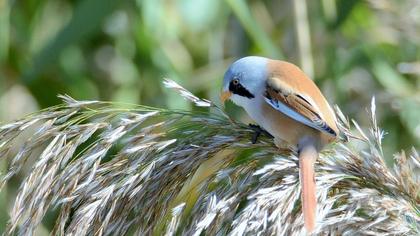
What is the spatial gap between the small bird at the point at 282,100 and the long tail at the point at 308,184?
0.43ft

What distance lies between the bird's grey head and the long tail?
13.9 inches

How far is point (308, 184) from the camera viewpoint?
79.2 inches

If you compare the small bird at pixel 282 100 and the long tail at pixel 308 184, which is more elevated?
the small bird at pixel 282 100

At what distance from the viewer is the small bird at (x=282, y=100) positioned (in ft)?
7.82

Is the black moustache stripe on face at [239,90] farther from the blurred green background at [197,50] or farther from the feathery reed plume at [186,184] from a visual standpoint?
the blurred green background at [197,50]

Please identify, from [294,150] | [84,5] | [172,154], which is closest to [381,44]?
[84,5]

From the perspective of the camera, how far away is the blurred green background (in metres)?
3.69

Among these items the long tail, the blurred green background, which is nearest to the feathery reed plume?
the long tail

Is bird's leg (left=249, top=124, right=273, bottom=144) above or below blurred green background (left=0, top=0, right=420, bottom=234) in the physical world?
below

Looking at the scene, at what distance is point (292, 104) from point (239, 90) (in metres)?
0.15

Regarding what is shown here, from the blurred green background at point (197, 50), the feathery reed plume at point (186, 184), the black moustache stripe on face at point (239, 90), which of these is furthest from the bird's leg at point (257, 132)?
the blurred green background at point (197, 50)

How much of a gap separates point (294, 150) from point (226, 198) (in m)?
0.31

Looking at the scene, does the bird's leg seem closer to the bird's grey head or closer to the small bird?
the small bird

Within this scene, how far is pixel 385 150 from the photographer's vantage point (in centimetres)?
404
